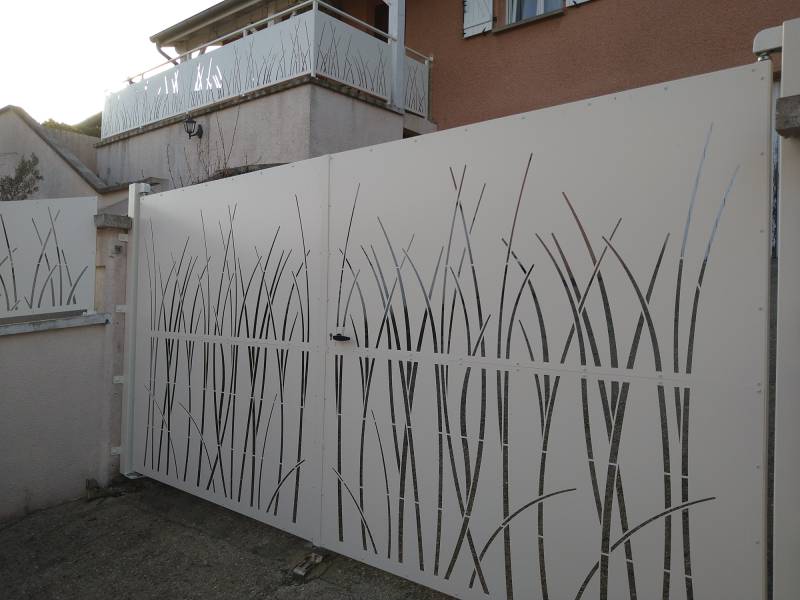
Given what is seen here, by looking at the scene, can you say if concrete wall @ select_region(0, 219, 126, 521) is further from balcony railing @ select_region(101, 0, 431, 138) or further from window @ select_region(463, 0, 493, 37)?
window @ select_region(463, 0, 493, 37)

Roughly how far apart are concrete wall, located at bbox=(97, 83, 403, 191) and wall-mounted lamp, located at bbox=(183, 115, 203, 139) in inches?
2.8

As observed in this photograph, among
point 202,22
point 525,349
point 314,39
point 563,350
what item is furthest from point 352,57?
point 563,350

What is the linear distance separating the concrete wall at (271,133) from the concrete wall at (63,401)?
11.1 feet

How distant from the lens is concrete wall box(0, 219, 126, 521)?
414 centimetres

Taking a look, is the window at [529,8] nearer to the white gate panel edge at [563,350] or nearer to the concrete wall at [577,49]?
the concrete wall at [577,49]

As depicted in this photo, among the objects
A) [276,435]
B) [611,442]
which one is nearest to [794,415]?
[611,442]

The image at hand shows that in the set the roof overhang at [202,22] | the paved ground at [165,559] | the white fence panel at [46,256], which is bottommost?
the paved ground at [165,559]

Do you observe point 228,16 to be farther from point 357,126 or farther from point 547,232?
point 547,232

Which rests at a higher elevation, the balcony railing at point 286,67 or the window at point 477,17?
the window at point 477,17

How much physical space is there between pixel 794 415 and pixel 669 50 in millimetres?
→ 6212

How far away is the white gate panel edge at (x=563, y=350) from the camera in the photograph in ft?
6.81

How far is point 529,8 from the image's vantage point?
8305 mm

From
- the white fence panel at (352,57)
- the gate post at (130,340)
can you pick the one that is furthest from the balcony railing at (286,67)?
the gate post at (130,340)

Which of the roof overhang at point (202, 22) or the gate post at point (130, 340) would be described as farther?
the roof overhang at point (202, 22)
